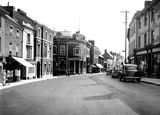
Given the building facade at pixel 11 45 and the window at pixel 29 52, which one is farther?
the window at pixel 29 52

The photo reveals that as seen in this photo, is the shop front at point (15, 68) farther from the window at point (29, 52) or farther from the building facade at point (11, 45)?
the window at point (29, 52)

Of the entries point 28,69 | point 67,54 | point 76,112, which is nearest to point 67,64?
point 67,54

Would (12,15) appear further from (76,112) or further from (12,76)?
(76,112)

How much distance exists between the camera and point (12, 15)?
3172 cm

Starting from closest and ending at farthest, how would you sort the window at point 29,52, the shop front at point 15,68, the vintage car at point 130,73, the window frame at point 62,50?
1. the vintage car at point 130,73
2. the shop front at point 15,68
3. the window at point 29,52
4. the window frame at point 62,50

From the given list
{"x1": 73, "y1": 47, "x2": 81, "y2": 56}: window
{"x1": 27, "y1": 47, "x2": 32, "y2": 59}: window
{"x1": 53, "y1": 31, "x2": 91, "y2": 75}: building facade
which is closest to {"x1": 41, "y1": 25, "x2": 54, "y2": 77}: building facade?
{"x1": 27, "y1": 47, "x2": 32, "y2": 59}: window

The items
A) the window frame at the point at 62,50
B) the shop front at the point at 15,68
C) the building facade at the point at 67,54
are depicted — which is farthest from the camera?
the window frame at the point at 62,50

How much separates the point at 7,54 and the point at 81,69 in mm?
37342

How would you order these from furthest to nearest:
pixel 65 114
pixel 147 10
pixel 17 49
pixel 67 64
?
pixel 67 64, pixel 147 10, pixel 17 49, pixel 65 114

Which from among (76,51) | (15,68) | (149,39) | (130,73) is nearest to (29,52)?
(15,68)

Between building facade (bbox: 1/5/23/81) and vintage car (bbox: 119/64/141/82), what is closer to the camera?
vintage car (bbox: 119/64/141/82)

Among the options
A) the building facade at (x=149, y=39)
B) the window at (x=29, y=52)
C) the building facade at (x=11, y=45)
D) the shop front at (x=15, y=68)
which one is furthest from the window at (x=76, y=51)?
the building facade at (x=11, y=45)

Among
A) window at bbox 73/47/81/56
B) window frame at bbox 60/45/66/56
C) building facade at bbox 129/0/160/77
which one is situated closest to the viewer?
building facade at bbox 129/0/160/77

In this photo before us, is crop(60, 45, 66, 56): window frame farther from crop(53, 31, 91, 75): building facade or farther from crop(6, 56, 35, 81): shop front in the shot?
crop(6, 56, 35, 81): shop front
